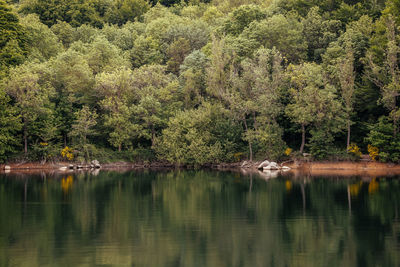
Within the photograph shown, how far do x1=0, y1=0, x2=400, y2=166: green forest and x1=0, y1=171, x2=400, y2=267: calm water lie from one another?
1788 cm

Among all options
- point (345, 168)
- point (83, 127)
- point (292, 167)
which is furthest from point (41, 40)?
point (345, 168)

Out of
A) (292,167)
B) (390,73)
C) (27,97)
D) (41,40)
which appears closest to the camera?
(390,73)

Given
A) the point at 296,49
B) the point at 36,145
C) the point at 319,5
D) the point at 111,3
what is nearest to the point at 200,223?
the point at 36,145

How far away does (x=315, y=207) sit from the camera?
32.2 meters

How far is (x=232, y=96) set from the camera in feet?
221

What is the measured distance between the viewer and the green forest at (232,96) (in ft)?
206

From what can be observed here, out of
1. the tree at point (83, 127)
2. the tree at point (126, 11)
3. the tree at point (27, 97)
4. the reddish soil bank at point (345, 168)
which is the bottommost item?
the reddish soil bank at point (345, 168)

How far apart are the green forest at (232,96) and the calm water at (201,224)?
17.9 m

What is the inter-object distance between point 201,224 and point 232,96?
41747 millimetres

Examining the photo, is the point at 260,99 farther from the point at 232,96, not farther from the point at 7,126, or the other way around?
the point at 7,126

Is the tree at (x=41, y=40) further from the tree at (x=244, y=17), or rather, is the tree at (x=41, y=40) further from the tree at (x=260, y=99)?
the tree at (x=260, y=99)

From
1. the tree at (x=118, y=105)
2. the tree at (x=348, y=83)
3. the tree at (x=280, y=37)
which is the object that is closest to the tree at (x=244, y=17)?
the tree at (x=280, y=37)

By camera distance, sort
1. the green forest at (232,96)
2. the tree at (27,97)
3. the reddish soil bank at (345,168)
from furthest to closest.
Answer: the tree at (27,97) < the green forest at (232,96) < the reddish soil bank at (345,168)

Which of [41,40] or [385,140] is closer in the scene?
[385,140]
